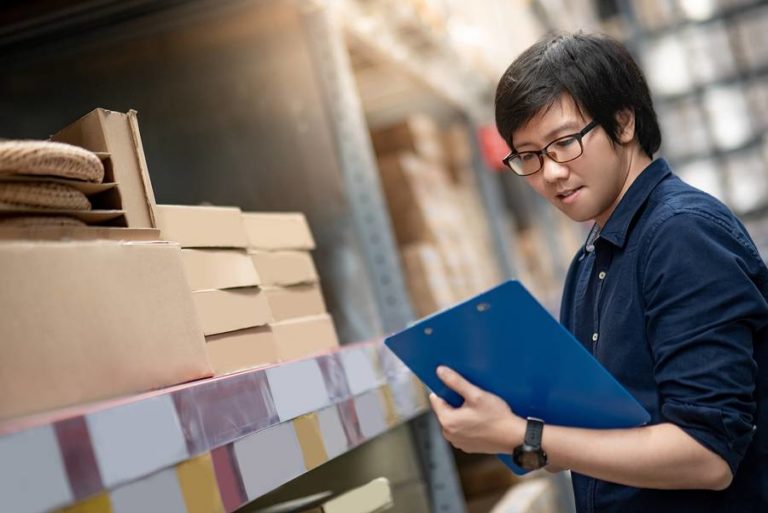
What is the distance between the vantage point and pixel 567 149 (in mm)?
1480

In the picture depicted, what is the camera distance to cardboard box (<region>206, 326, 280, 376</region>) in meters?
1.66

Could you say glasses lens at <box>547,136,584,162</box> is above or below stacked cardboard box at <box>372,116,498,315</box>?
below

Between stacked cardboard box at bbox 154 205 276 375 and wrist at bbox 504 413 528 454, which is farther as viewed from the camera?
stacked cardboard box at bbox 154 205 276 375

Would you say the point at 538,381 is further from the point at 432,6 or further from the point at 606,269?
the point at 432,6

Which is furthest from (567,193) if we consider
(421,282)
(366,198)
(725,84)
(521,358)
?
(725,84)

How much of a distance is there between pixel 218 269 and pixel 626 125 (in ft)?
2.38

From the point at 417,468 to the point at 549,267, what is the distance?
12.9 feet

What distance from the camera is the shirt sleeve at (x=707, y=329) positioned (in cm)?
130

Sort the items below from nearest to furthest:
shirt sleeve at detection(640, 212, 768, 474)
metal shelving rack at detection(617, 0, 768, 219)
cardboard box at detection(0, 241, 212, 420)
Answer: cardboard box at detection(0, 241, 212, 420)
shirt sleeve at detection(640, 212, 768, 474)
metal shelving rack at detection(617, 0, 768, 219)

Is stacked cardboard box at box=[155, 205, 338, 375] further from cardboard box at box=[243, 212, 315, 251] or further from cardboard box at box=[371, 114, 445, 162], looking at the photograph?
cardboard box at box=[371, 114, 445, 162]

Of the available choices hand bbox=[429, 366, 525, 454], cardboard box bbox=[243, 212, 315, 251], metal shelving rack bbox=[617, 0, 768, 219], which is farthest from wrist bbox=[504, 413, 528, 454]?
metal shelving rack bbox=[617, 0, 768, 219]

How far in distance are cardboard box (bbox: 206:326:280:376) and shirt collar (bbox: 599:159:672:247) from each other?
0.64 meters

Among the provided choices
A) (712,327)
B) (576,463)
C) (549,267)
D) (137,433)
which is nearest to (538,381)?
(576,463)

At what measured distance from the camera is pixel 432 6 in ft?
11.2
